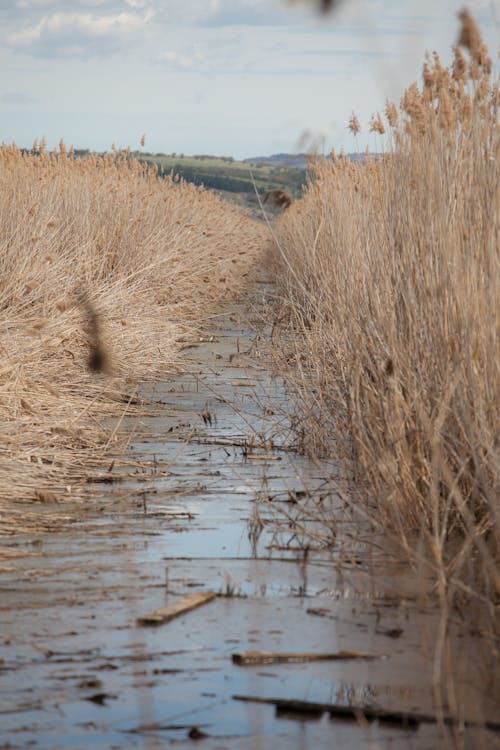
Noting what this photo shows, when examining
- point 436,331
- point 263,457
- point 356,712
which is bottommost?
point 356,712

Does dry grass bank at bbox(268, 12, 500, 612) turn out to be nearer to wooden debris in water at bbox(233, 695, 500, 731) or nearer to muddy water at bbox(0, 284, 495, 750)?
muddy water at bbox(0, 284, 495, 750)

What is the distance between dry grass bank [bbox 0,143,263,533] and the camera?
549cm

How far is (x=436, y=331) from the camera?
13.4 feet

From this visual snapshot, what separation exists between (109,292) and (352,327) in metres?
5.55

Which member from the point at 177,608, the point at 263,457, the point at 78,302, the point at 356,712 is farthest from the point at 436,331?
the point at 78,302

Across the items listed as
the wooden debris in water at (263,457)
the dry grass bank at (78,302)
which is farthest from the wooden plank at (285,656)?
the wooden debris in water at (263,457)

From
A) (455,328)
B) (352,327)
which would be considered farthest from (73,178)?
(455,328)

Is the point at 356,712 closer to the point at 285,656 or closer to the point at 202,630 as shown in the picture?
the point at 285,656

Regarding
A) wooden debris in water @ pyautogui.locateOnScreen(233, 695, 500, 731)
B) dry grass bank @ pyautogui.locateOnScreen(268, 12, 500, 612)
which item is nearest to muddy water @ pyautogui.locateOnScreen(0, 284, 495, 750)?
wooden debris in water @ pyautogui.locateOnScreen(233, 695, 500, 731)

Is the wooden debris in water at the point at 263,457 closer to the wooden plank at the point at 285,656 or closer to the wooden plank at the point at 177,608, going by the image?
the wooden plank at the point at 177,608

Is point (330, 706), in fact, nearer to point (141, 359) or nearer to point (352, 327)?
point (352, 327)

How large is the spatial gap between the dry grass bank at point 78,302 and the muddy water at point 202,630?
550mm

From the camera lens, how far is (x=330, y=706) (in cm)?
258

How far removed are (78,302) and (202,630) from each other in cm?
643
